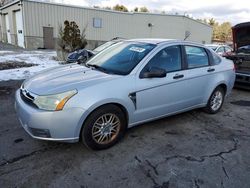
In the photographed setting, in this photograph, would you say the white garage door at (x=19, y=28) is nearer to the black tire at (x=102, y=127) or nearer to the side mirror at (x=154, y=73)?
the side mirror at (x=154, y=73)

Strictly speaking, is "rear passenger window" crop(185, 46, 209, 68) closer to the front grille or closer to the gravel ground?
the gravel ground

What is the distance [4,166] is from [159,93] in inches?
95.5

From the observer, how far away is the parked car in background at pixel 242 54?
276 inches

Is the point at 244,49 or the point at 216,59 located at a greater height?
the point at 244,49

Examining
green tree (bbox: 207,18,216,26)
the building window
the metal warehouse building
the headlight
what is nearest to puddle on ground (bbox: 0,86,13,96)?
the headlight

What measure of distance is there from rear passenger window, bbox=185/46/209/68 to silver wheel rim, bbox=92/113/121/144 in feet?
5.99

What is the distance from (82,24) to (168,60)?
19074 millimetres

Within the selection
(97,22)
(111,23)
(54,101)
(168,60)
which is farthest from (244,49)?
(111,23)

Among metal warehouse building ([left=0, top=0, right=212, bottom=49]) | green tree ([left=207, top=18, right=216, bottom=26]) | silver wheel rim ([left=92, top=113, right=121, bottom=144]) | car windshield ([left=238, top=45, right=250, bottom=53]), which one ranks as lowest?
silver wheel rim ([left=92, top=113, right=121, bottom=144])

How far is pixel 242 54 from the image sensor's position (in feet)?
24.0

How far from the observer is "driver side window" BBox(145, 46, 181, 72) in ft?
12.2

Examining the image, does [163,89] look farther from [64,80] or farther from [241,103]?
[241,103]

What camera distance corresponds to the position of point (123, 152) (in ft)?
11.0

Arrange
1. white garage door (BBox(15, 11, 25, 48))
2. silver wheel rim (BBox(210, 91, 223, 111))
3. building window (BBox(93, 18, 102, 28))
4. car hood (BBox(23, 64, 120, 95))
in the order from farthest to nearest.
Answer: building window (BBox(93, 18, 102, 28))
white garage door (BBox(15, 11, 25, 48))
silver wheel rim (BBox(210, 91, 223, 111))
car hood (BBox(23, 64, 120, 95))
